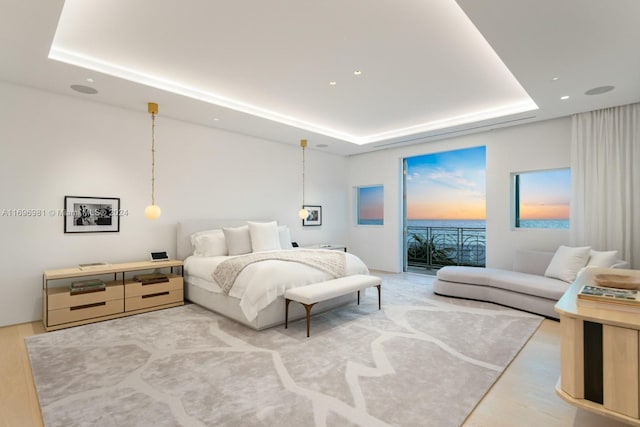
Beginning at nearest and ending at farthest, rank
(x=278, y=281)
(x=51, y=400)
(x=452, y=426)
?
(x=452, y=426), (x=51, y=400), (x=278, y=281)

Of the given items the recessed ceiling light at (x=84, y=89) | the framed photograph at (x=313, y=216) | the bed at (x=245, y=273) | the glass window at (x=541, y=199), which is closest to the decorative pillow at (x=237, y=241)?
the bed at (x=245, y=273)

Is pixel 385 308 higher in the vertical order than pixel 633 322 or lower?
lower

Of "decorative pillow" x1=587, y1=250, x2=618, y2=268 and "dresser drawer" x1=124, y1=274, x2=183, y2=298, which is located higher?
"decorative pillow" x1=587, y1=250, x2=618, y2=268

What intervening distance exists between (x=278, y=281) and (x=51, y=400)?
207 centimetres

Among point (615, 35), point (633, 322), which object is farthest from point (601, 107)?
point (633, 322)

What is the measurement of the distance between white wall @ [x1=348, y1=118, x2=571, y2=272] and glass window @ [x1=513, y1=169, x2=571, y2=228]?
23 centimetres

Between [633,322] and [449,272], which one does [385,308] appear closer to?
[449,272]

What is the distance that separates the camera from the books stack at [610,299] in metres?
1.59

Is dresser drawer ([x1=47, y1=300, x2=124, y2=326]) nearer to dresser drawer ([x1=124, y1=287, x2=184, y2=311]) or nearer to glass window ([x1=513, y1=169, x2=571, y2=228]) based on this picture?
dresser drawer ([x1=124, y1=287, x2=184, y2=311])

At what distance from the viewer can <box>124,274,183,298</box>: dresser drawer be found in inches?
165

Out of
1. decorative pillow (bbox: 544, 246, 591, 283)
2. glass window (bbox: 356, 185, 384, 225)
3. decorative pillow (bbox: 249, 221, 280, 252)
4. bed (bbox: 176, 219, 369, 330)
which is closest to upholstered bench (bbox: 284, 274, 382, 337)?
bed (bbox: 176, 219, 369, 330)

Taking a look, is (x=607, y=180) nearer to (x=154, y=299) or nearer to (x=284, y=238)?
(x=284, y=238)

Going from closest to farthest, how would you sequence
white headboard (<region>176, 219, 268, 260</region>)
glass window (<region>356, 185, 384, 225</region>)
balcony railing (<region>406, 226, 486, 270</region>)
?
white headboard (<region>176, 219, 268, 260</region>) < balcony railing (<region>406, 226, 486, 270</region>) < glass window (<region>356, 185, 384, 225</region>)

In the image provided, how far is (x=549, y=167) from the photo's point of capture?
5.15m
